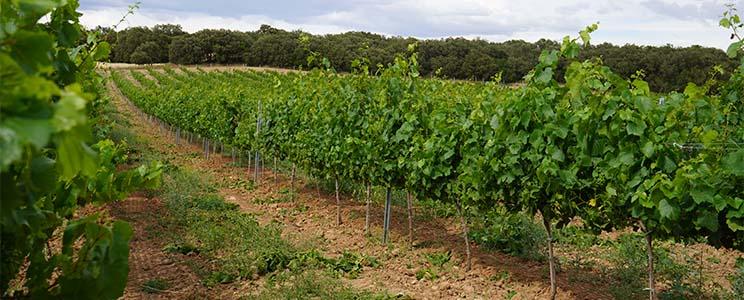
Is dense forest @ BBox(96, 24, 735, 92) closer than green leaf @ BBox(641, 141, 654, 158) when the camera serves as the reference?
No

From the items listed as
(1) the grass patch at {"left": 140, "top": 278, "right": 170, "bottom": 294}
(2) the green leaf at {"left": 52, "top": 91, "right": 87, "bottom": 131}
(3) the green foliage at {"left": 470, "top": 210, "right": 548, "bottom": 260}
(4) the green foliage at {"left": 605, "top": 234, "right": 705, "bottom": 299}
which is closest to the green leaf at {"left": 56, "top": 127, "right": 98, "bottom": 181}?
(2) the green leaf at {"left": 52, "top": 91, "right": 87, "bottom": 131}

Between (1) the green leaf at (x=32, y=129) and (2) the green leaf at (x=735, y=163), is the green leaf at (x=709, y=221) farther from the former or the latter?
(1) the green leaf at (x=32, y=129)

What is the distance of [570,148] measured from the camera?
5477 mm

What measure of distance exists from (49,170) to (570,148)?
4450mm

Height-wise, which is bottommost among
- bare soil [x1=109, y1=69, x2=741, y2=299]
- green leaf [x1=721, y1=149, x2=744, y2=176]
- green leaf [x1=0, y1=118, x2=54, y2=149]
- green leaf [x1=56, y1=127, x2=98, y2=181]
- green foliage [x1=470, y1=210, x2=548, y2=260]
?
bare soil [x1=109, y1=69, x2=741, y2=299]

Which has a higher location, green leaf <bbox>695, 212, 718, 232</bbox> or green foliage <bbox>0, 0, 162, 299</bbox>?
green foliage <bbox>0, 0, 162, 299</bbox>

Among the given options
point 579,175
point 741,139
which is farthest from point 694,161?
point 579,175

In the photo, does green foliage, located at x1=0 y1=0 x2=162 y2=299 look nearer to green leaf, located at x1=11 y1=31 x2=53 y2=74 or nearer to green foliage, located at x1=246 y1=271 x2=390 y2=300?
green leaf, located at x1=11 y1=31 x2=53 y2=74

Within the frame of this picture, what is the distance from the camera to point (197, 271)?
724 centimetres

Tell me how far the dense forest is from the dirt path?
2424 mm

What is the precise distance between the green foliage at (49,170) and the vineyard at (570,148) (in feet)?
11.4

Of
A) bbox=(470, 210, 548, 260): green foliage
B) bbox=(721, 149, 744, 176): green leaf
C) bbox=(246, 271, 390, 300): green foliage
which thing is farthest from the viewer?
bbox=(470, 210, 548, 260): green foliage

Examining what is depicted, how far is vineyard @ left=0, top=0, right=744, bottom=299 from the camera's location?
2188mm

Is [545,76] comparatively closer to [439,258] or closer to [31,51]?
[439,258]
